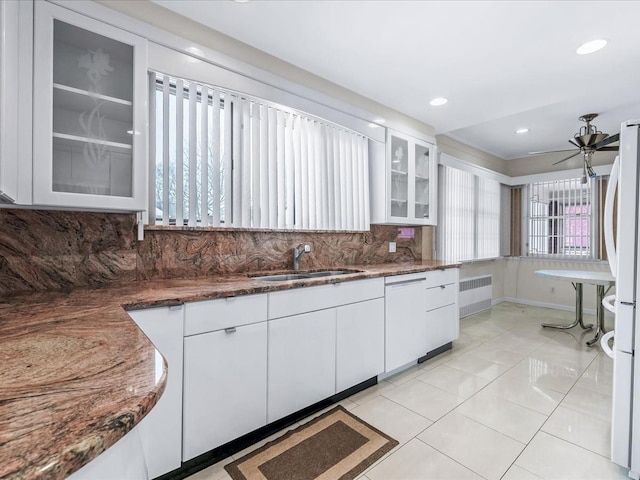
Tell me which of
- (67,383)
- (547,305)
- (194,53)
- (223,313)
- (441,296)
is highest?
(194,53)

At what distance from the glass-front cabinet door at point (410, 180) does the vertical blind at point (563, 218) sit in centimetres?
308

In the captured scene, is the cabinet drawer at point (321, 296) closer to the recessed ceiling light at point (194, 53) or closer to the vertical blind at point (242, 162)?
the vertical blind at point (242, 162)

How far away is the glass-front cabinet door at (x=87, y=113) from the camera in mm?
1445

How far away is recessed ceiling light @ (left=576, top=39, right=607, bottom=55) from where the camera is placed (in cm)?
221

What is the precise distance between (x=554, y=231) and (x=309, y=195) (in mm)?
5003

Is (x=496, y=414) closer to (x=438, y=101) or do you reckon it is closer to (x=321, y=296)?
(x=321, y=296)

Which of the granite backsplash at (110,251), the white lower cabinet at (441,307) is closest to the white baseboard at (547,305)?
the white lower cabinet at (441,307)

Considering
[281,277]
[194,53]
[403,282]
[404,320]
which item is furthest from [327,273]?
[194,53]

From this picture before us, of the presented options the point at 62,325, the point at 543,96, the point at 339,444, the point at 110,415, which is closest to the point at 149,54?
the point at 62,325

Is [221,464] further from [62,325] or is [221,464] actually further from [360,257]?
[360,257]

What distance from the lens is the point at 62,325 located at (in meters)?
1.03

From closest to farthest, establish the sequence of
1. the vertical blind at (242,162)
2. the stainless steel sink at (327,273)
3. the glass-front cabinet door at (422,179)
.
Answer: the vertical blind at (242,162) < the stainless steel sink at (327,273) < the glass-front cabinet door at (422,179)

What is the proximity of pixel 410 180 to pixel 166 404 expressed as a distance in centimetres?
306

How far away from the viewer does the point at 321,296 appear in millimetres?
2145
